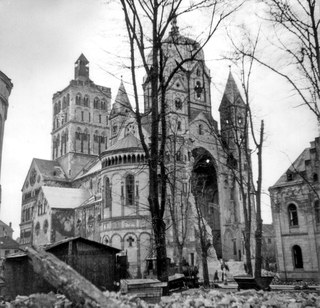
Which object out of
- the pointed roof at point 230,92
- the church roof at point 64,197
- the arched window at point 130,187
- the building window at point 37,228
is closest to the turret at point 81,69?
the church roof at point 64,197

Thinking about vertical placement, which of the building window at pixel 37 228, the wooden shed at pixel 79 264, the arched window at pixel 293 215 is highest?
the building window at pixel 37 228

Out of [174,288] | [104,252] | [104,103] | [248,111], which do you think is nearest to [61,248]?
[104,252]

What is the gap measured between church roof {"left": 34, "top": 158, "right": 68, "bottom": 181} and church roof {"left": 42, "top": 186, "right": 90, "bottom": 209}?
12.8 m

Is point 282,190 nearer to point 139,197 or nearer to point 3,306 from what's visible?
point 139,197

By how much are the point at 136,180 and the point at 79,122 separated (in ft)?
140

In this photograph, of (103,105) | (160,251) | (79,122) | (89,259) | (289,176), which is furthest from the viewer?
(103,105)

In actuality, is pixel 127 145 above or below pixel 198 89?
above

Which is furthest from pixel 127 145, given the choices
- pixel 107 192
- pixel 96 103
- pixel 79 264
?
pixel 96 103

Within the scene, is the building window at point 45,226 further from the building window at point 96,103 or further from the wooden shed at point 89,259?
the wooden shed at point 89,259

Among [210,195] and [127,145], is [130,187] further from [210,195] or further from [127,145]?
[210,195]

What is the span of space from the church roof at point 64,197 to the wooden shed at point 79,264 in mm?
41915

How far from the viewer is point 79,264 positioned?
13.4 meters

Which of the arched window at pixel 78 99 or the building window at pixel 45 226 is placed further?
the arched window at pixel 78 99

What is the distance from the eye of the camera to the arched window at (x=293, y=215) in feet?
119
